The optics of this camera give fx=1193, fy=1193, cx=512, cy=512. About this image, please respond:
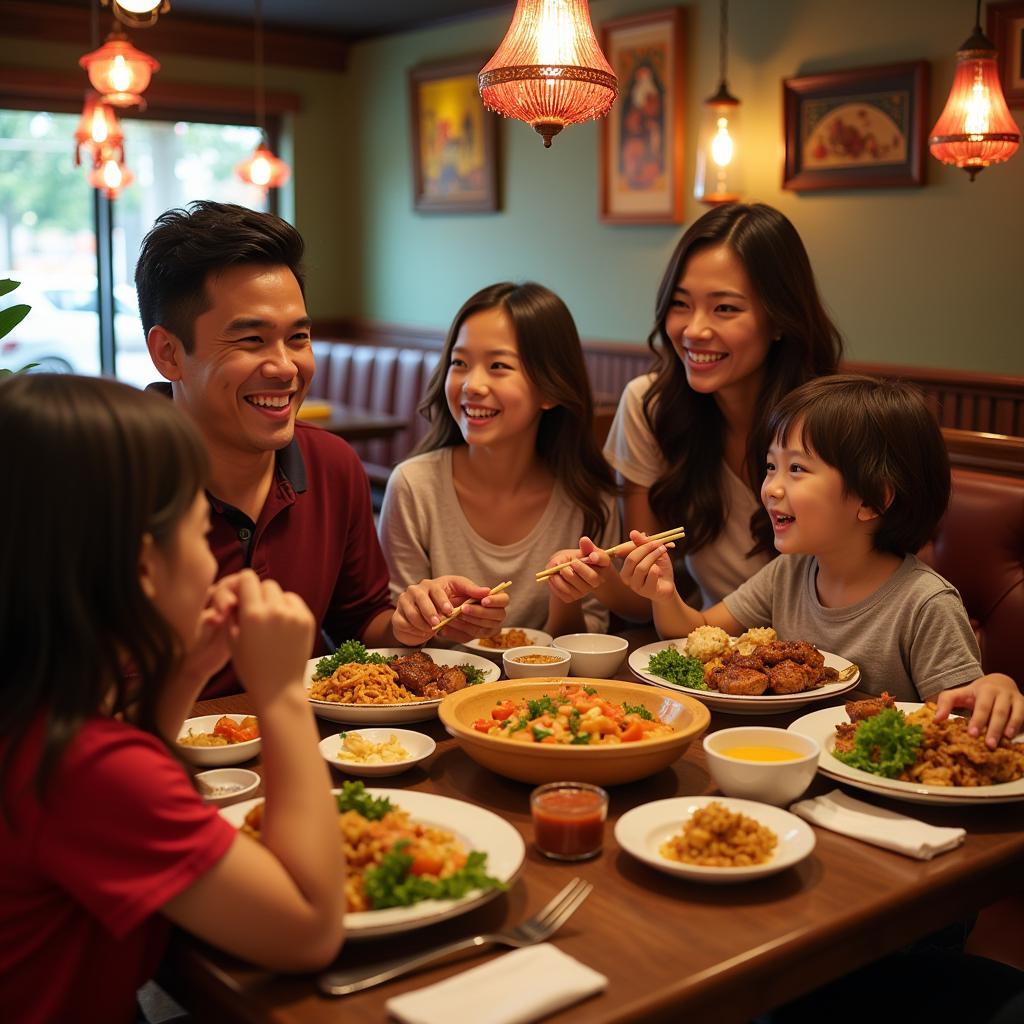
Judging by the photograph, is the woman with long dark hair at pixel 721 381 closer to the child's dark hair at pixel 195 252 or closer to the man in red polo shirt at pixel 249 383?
the man in red polo shirt at pixel 249 383

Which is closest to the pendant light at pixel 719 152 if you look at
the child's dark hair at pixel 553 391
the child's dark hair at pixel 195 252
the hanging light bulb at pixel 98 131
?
the hanging light bulb at pixel 98 131

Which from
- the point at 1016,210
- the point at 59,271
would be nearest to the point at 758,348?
the point at 1016,210

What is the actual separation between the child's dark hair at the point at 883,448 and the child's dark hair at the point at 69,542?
1.21 metres

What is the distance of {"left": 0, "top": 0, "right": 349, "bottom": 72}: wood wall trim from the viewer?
658cm

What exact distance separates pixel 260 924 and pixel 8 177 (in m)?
6.85

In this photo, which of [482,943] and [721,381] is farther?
[721,381]

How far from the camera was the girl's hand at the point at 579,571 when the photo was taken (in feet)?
6.85

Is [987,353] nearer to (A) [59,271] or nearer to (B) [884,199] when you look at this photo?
(B) [884,199]

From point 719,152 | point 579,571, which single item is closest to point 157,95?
point 719,152

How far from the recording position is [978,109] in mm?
3426

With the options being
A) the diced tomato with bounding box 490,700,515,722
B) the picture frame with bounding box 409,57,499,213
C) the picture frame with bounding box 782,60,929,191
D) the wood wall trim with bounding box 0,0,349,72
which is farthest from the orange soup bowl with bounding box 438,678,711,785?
the wood wall trim with bounding box 0,0,349,72

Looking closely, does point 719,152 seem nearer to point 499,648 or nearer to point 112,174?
point 112,174

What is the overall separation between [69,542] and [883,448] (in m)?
1.38

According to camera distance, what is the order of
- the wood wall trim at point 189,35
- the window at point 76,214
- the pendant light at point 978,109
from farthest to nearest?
the window at point 76,214 → the wood wall trim at point 189,35 → the pendant light at point 978,109
